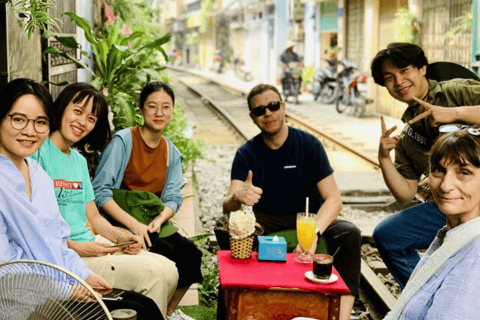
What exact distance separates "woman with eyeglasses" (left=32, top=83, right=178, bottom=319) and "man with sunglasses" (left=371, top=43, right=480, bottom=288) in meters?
1.32

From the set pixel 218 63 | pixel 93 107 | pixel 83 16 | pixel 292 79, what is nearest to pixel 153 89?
pixel 93 107

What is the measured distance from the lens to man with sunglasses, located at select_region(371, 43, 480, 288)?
3.72 meters

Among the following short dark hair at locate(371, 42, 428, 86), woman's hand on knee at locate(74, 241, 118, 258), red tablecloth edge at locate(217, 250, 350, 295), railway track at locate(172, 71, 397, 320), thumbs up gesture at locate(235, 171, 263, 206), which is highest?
short dark hair at locate(371, 42, 428, 86)

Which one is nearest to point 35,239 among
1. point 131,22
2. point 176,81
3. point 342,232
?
point 342,232

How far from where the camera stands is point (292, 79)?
67.4ft

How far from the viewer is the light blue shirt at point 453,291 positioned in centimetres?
186

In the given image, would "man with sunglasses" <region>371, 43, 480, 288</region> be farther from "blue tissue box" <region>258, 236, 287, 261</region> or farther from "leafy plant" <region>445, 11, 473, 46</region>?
"leafy plant" <region>445, 11, 473, 46</region>

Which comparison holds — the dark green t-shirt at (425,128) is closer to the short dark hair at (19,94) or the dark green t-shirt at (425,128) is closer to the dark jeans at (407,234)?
the dark jeans at (407,234)

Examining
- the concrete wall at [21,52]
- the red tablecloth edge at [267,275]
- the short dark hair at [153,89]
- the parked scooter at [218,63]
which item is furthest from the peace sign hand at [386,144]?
the parked scooter at [218,63]

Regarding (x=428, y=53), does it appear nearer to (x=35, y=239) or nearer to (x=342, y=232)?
(x=342, y=232)

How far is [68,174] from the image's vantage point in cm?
330

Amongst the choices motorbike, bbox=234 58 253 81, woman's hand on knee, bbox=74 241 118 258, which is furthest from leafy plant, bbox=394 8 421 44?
motorbike, bbox=234 58 253 81

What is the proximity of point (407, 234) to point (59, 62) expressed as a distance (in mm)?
3599

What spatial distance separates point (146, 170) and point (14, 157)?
146cm
